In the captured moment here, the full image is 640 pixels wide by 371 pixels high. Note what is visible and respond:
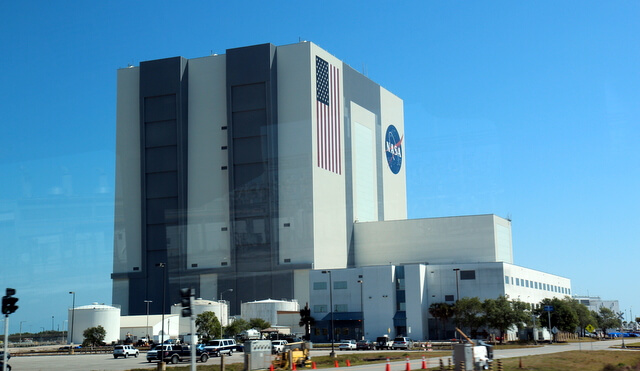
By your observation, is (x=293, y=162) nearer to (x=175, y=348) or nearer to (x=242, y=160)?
(x=242, y=160)

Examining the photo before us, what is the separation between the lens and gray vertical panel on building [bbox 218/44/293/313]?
109500 millimetres

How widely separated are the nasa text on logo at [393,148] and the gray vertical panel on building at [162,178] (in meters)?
37.1

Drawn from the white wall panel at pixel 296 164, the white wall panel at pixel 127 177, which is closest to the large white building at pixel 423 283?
the white wall panel at pixel 296 164

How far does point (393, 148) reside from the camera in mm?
134875

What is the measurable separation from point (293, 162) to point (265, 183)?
546cm

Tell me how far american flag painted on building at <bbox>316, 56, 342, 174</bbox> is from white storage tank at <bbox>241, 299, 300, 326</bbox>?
69.3 ft

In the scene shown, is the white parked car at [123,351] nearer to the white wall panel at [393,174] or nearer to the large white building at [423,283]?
the large white building at [423,283]

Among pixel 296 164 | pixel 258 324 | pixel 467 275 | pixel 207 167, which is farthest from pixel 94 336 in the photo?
pixel 467 275

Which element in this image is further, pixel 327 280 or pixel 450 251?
pixel 450 251

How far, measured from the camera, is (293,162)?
108125 millimetres

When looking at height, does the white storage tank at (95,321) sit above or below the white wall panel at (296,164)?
below

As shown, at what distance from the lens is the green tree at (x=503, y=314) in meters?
89.9

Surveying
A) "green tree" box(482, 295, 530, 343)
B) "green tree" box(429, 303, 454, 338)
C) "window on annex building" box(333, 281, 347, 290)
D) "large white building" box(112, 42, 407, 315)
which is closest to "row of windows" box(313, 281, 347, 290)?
"window on annex building" box(333, 281, 347, 290)

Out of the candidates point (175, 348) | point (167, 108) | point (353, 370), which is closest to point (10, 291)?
point (353, 370)
